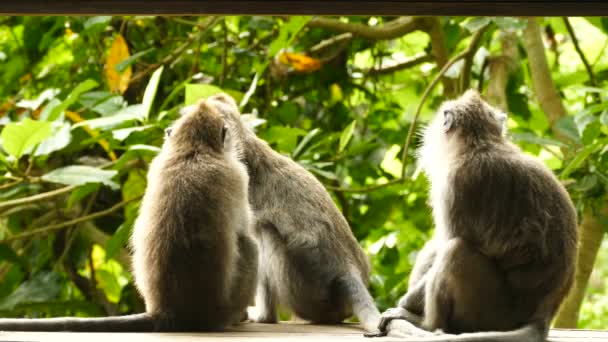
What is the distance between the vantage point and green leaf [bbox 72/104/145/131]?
4.52 metres

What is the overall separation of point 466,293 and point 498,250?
19 cm

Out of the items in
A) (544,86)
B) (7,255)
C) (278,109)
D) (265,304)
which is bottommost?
(265,304)

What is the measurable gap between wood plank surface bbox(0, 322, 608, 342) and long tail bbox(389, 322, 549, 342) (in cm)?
15

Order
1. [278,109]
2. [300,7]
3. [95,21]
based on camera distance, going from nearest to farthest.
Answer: [300,7] → [95,21] → [278,109]

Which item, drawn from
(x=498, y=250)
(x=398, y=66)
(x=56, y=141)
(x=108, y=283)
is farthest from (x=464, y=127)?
(x=108, y=283)

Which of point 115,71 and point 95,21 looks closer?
point 95,21

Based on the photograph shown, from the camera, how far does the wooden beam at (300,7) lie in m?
2.56

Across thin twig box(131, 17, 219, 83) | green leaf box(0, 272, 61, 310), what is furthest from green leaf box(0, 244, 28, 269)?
thin twig box(131, 17, 219, 83)

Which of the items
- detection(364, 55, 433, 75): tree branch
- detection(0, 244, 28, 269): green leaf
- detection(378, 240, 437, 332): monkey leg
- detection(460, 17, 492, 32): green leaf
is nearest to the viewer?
detection(378, 240, 437, 332): monkey leg

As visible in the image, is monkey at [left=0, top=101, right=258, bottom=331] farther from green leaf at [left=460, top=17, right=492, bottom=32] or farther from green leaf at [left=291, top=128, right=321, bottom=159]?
green leaf at [left=460, top=17, right=492, bottom=32]

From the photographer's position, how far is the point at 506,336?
10.2ft

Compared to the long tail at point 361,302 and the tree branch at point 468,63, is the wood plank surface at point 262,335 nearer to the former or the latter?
the long tail at point 361,302

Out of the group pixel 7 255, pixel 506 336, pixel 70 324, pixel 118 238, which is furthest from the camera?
pixel 7 255

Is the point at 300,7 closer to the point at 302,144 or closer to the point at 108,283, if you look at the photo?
the point at 302,144
